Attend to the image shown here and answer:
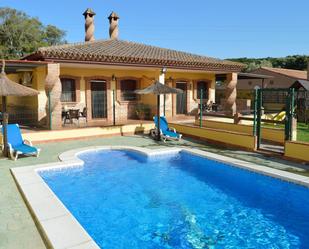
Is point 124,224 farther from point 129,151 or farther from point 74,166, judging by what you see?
point 129,151

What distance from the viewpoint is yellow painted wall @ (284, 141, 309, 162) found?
31.5 feet

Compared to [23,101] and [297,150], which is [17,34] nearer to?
[23,101]

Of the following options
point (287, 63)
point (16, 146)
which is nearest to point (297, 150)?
point (16, 146)

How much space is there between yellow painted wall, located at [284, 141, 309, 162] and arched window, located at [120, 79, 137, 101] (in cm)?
1199

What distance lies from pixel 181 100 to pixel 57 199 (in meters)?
16.9

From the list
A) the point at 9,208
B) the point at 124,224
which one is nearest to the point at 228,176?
the point at 124,224

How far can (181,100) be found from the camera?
22359mm

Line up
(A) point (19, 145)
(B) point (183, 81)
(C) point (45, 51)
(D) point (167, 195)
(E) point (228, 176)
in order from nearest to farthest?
(D) point (167, 195) → (E) point (228, 176) → (A) point (19, 145) → (C) point (45, 51) → (B) point (183, 81)

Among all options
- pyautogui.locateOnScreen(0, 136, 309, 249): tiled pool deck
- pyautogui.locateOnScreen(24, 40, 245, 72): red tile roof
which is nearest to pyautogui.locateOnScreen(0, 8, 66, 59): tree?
pyautogui.locateOnScreen(24, 40, 245, 72): red tile roof

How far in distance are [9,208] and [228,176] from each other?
6167 millimetres

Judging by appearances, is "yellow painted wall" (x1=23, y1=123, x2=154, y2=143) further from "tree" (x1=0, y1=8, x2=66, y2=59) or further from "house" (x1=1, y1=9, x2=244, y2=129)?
"tree" (x1=0, y1=8, x2=66, y2=59)

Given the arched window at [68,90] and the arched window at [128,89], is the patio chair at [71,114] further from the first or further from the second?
the arched window at [128,89]

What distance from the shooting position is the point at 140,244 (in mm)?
5254

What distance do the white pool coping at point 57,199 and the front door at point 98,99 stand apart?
7246mm
